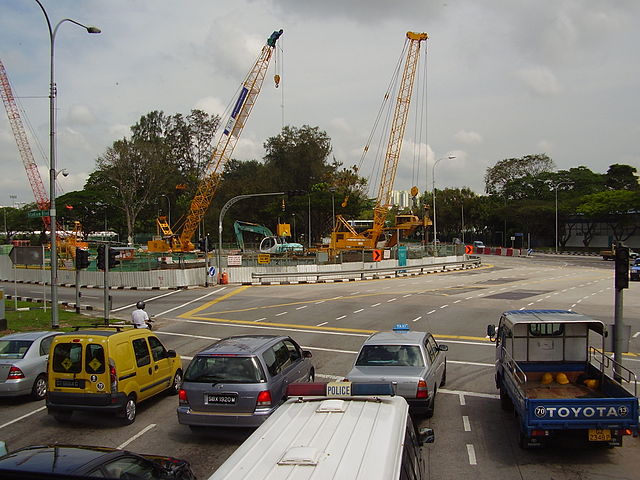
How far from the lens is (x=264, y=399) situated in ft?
30.8

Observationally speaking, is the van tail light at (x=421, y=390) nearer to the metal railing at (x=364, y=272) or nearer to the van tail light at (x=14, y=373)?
the van tail light at (x=14, y=373)

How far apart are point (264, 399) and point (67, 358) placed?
A: 3.94 meters

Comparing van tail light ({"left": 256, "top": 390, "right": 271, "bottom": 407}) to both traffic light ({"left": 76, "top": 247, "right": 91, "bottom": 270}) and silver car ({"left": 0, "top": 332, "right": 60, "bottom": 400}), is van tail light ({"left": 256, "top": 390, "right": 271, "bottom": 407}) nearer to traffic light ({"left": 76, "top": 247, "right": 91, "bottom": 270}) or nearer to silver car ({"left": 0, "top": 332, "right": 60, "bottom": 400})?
silver car ({"left": 0, "top": 332, "right": 60, "bottom": 400})

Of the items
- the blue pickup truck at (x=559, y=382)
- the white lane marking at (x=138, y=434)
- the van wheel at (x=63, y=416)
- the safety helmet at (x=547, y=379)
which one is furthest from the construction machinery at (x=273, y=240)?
the safety helmet at (x=547, y=379)

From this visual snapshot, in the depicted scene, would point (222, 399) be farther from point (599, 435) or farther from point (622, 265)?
point (622, 265)

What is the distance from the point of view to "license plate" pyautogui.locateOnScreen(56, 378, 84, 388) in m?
10.5

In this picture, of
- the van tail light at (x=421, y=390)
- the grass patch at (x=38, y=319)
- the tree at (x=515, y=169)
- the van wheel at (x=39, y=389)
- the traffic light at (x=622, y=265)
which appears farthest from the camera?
the tree at (x=515, y=169)

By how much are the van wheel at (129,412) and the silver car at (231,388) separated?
1.66m

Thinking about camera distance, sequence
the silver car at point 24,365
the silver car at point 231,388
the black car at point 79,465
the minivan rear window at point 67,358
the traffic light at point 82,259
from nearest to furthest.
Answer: the black car at point 79,465 < the silver car at point 231,388 < the minivan rear window at point 67,358 < the silver car at point 24,365 < the traffic light at point 82,259

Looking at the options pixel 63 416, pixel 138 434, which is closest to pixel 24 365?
pixel 63 416

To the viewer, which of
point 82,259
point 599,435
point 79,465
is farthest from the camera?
point 82,259

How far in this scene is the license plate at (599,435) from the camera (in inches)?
320

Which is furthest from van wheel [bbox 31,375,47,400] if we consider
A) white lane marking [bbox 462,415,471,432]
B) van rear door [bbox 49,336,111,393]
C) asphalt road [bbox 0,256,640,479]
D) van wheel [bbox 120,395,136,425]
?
white lane marking [bbox 462,415,471,432]

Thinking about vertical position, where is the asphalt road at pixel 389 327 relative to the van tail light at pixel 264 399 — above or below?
below
